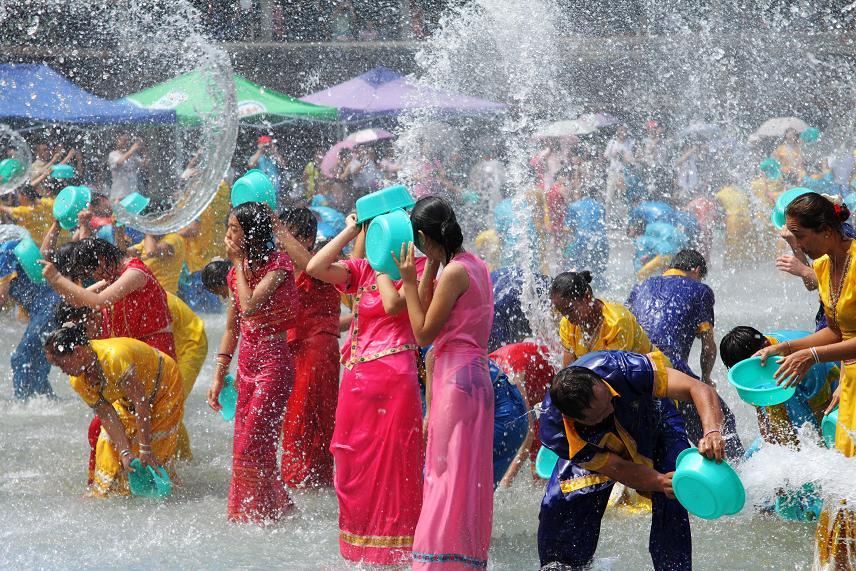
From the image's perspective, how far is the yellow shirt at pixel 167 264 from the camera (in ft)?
28.4

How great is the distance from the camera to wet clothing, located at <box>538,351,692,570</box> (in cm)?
349

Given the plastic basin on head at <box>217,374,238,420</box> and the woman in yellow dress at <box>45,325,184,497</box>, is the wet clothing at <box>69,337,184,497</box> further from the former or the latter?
the plastic basin on head at <box>217,374,238,420</box>

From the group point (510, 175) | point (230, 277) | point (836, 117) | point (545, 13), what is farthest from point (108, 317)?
point (836, 117)

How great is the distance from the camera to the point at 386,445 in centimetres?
437

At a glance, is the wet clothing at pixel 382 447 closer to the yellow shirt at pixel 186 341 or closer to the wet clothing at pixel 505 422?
the wet clothing at pixel 505 422

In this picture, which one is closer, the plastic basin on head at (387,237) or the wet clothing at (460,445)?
the wet clothing at (460,445)

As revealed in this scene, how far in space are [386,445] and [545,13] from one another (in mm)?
6465

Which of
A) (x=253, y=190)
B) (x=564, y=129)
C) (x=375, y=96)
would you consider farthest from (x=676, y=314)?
(x=375, y=96)

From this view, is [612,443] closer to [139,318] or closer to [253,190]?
[253,190]

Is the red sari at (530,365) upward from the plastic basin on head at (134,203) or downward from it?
downward

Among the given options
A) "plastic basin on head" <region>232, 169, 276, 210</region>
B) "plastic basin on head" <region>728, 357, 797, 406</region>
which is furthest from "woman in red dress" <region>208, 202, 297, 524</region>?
"plastic basin on head" <region>728, 357, 797, 406</region>

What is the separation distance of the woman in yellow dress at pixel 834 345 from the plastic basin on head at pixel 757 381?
0.04m

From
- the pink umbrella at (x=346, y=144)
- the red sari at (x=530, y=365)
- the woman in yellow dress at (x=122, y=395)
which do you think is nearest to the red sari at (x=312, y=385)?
the woman in yellow dress at (x=122, y=395)

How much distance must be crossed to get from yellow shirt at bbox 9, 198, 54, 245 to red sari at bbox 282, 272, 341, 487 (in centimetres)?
542
